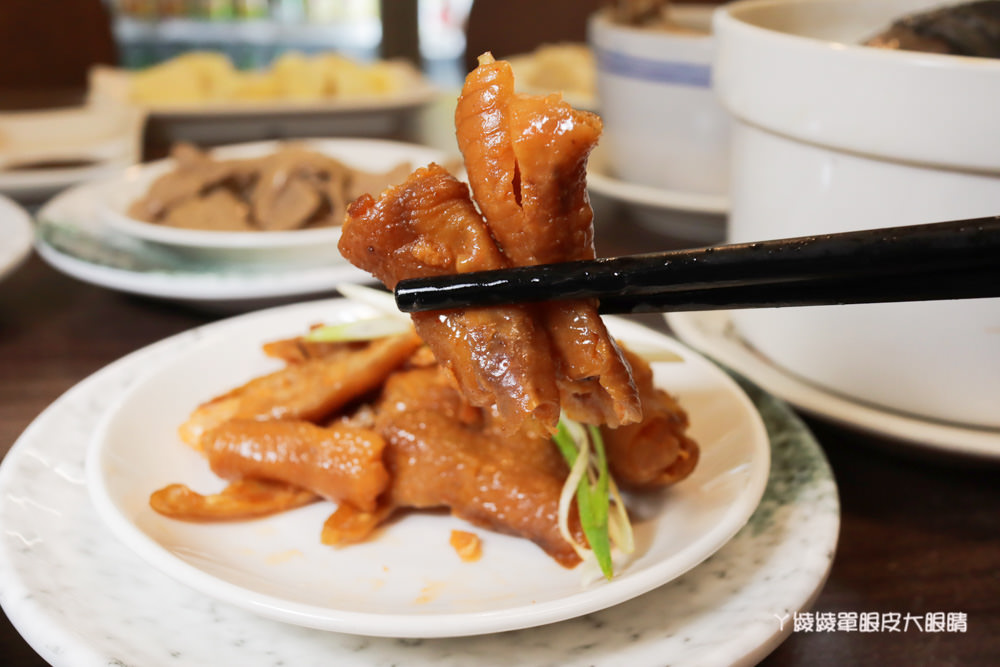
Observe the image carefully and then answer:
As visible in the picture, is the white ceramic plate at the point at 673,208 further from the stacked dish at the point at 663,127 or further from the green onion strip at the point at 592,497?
the green onion strip at the point at 592,497

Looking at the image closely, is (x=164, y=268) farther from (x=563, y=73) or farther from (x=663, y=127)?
(x=563, y=73)

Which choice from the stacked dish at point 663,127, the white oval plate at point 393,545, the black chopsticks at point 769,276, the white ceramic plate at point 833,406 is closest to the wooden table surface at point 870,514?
the white ceramic plate at point 833,406

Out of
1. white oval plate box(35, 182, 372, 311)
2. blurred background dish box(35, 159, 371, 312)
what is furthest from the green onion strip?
blurred background dish box(35, 159, 371, 312)

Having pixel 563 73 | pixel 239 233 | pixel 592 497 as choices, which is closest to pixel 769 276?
pixel 592 497

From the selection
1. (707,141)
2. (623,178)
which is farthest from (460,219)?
(623,178)

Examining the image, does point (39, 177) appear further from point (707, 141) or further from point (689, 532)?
point (689, 532)

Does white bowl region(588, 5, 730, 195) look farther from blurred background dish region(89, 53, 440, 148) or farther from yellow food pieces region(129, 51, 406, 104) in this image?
yellow food pieces region(129, 51, 406, 104)
